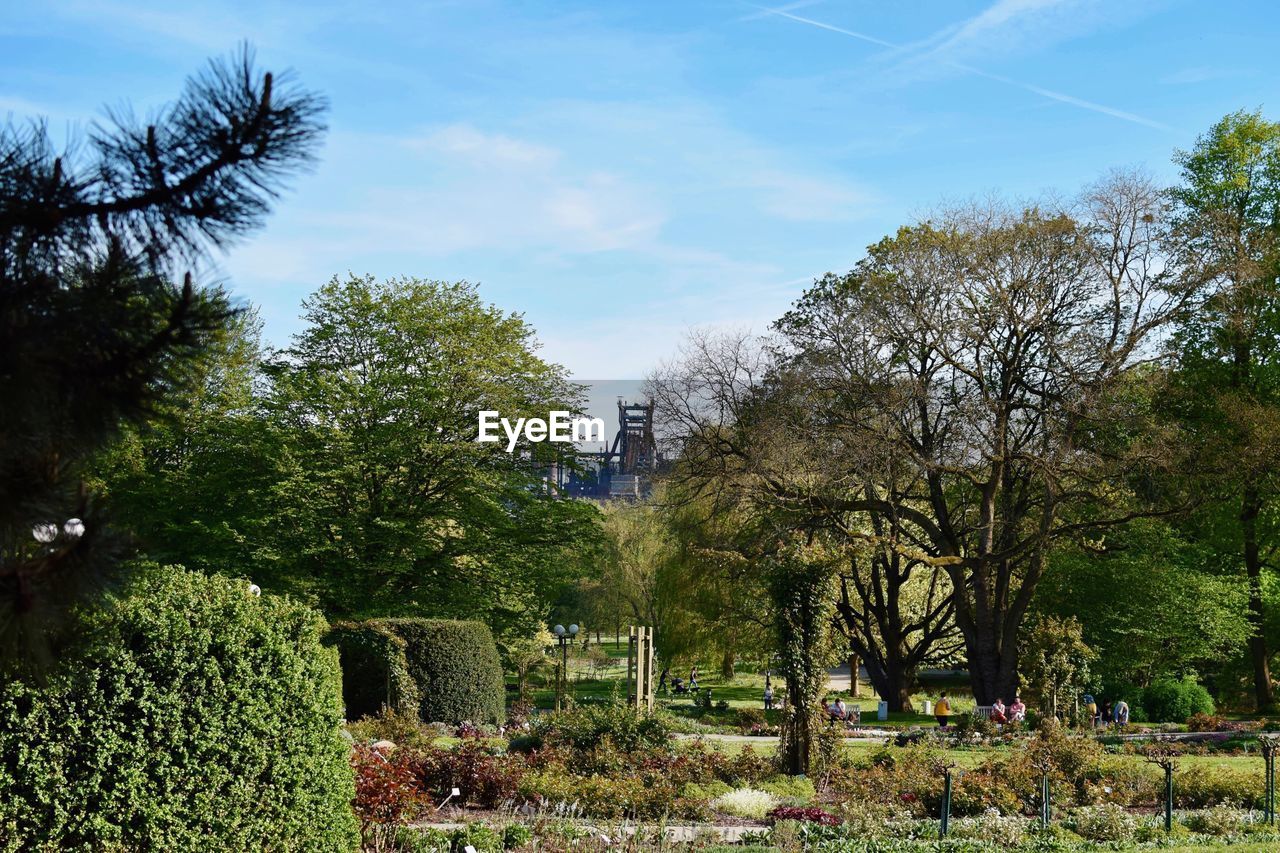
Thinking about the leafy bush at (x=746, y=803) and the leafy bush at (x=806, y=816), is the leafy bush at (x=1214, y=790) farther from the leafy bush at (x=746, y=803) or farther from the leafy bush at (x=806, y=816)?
the leafy bush at (x=746, y=803)

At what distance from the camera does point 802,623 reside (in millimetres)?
16922

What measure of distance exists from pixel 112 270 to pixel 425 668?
792 inches

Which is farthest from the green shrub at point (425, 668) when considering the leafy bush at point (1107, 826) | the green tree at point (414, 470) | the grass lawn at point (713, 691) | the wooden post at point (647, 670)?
the leafy bush at point (1107, 826)

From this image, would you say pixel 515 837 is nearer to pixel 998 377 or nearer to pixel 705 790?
pixel 705 790

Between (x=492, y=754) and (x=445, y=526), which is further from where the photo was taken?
(x=445, y=526)

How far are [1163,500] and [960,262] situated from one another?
301 inches

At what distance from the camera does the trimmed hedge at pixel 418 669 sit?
2275cm

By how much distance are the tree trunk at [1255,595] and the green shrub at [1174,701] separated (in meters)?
2.43

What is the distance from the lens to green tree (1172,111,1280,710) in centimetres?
2773

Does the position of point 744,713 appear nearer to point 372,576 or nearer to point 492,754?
point 372,576

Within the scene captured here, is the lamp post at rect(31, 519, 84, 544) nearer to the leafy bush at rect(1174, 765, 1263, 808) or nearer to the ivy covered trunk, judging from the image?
the ivy covered trunk

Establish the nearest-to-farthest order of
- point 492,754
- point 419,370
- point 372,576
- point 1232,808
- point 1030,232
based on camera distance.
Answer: point 1232,808
point 492,754
point 1030,232
point 372,576
point 419,370

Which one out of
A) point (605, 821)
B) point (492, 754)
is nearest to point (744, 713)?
point (492, 754)

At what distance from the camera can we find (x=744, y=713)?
96.6ft
